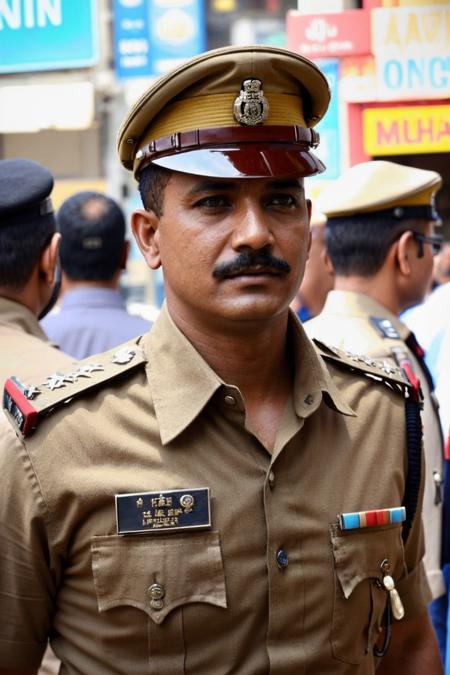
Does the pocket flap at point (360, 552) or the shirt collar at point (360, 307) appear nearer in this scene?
the pocket flap at point (360, 552)

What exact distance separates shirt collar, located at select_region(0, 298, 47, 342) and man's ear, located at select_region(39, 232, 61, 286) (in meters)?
0.13

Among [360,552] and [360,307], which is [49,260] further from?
[360,552]

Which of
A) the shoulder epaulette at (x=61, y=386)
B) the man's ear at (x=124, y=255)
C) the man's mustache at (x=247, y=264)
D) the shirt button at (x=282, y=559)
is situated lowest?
the shirt button at (x=282, y=559)

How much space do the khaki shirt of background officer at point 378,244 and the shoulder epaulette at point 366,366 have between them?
1.36 metres

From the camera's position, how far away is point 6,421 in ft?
7.42

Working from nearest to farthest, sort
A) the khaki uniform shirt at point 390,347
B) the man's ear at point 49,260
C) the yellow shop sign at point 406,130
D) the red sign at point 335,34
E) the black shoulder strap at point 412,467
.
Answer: the black shoulder strap at point 412,467
the man's ear at point 49,260
the khaki uniform shirt at point 390,347
the yellow shop sign at point 406,130
the red sign at point 335,34

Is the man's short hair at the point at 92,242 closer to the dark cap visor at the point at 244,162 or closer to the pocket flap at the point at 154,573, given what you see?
the dark cap visor at the point at 244,162

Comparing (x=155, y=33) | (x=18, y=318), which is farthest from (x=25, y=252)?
(x=155, y=33)

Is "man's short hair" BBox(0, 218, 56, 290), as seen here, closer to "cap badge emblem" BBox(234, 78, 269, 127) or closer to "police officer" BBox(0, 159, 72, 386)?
"police officer" BBox(0, 159, 72, 386)

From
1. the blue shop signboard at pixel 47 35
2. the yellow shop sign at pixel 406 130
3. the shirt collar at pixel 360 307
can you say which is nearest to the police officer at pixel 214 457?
the shirt collar at pixel 360 307

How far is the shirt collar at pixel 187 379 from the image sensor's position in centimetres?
222

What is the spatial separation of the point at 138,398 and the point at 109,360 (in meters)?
0.12

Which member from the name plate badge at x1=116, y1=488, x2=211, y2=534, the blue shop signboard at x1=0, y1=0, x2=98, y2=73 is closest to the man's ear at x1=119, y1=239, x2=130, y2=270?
the blue shop signboard at x1=0, y1=0, x2=98, y2=73

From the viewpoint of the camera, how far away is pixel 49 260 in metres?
3.62
